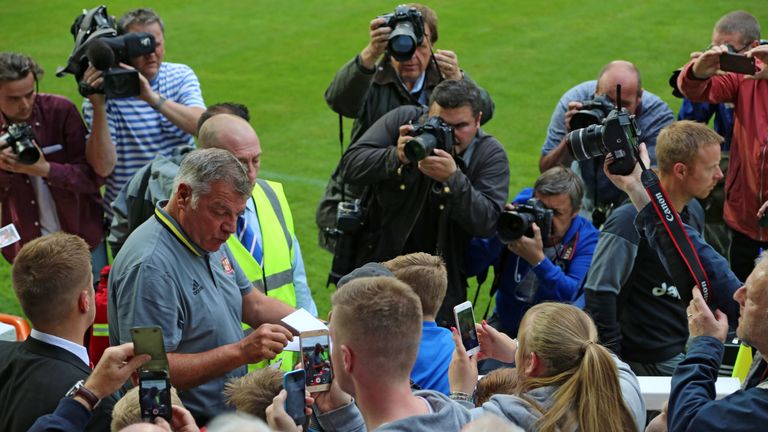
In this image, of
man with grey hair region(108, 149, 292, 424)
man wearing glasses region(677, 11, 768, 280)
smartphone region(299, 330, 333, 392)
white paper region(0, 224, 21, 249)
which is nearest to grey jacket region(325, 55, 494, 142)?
man wearing glasses region(677, 11, 768, 280)

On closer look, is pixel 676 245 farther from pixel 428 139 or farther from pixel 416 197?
pixel 416 197

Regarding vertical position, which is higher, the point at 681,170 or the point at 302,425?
the point at 681,170

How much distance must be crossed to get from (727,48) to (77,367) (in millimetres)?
4246

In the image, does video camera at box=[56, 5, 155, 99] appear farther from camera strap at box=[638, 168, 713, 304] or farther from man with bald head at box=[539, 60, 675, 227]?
camera strap at box=[638, 168, 713, 304]

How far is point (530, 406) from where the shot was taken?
3270 mm

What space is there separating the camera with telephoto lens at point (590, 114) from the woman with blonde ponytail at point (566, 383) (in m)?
2.03

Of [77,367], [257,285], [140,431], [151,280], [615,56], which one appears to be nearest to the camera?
[140,431]

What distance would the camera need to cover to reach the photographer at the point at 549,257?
17.8 feet

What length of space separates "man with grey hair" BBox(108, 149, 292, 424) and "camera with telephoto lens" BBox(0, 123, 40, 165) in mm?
2192

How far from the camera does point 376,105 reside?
6.37 meters

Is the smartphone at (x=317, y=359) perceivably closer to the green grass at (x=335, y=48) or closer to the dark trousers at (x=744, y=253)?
the dark trousers at (x=744, y=253)

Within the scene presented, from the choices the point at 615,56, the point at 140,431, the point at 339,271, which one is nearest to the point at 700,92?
the point at 339,271

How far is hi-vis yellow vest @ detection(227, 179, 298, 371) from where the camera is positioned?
4.70 metres

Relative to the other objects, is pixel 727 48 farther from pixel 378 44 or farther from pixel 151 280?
pixel 151 280
